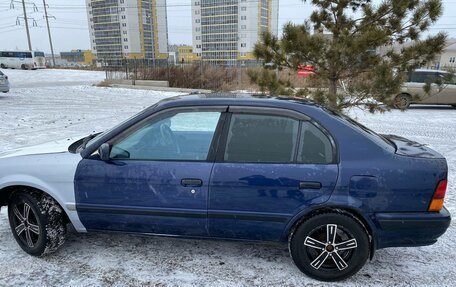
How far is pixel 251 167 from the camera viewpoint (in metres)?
2.63

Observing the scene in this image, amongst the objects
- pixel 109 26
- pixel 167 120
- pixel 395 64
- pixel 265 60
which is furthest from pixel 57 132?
pixel 109 26

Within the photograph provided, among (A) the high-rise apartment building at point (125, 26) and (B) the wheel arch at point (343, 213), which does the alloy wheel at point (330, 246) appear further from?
(A) the high-rise apartment building at point (125, 26)

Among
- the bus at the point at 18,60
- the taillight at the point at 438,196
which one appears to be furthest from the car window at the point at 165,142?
the bus at the point at 18,60

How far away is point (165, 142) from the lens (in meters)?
2.98

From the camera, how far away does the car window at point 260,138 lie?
2.67m

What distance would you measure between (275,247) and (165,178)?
141 centimetres

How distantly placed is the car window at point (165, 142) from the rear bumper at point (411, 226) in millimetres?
A: 1552

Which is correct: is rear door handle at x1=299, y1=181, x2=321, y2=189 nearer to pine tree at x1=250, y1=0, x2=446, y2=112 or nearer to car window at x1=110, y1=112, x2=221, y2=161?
car window at x1=110, y1=112, x2=221, y2=161

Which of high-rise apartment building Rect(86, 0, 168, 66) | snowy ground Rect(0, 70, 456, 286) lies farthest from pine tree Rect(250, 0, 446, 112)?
high-rise apartment building Rect(86, 0, 168, 66)

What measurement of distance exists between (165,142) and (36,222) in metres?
1.44

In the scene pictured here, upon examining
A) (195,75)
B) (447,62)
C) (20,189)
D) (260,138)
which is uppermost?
(447,62)

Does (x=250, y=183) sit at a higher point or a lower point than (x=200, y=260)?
higher

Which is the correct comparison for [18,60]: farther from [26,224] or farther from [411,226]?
[411,226]

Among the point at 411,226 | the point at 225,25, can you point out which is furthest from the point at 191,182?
the point at 225,25
